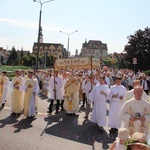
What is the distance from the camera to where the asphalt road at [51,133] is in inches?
333

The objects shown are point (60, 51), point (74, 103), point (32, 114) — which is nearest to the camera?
point (32, 114)

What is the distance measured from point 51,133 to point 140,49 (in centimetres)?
5333

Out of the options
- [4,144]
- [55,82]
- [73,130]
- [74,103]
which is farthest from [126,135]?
[55,82]

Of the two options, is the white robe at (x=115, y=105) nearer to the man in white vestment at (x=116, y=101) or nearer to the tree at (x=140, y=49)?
the man in white vestment at (x=116, y=101)

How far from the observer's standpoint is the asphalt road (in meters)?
8.45

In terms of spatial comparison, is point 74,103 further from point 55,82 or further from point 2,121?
point 2,121

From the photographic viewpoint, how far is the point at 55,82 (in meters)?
13.9

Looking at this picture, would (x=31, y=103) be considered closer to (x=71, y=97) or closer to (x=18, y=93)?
(x=18, y=93)

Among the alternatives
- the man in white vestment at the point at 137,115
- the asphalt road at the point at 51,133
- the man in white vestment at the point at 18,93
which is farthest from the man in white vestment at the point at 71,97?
the man in white vestment at the point at 137,115

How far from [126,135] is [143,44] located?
59.3m

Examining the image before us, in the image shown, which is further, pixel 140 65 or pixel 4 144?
pixel 140 65

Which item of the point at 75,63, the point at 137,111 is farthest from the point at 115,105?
the point at 75,63

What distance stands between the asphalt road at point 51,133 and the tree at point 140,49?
4829 cm

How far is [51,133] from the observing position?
9805 mm
